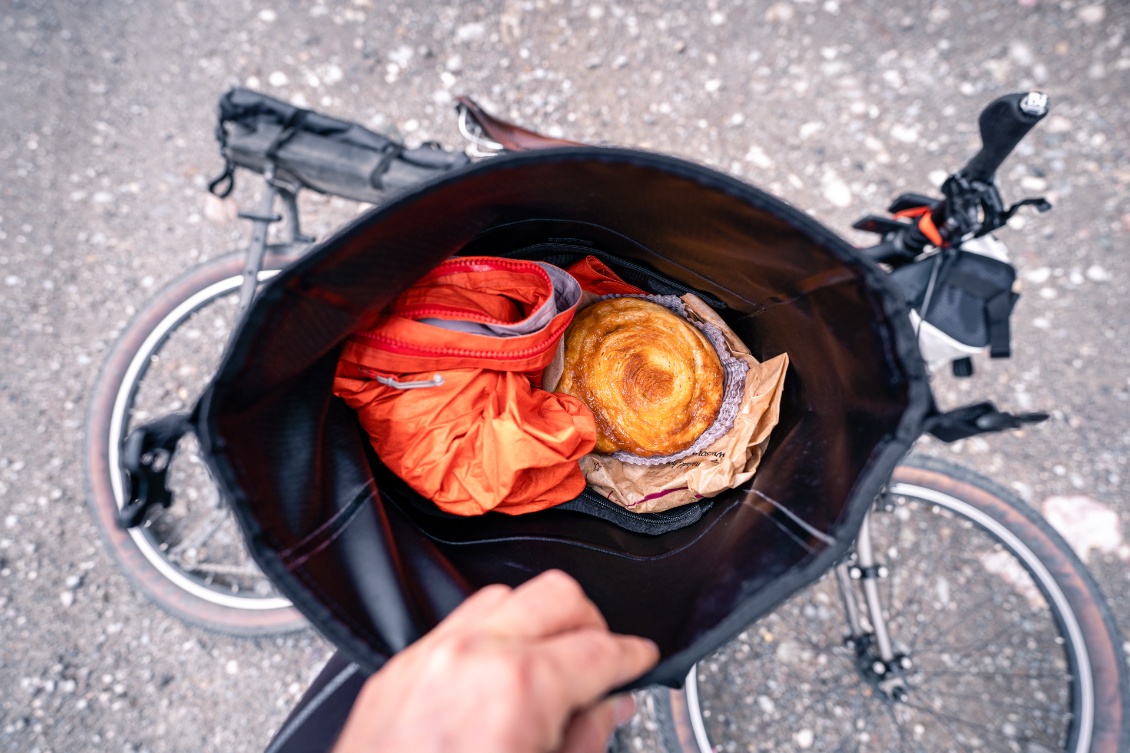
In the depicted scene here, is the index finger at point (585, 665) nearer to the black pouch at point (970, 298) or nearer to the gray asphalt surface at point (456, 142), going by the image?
the black pouch at point (970, 298)

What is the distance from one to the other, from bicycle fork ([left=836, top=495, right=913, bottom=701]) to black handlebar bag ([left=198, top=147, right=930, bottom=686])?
630 millimetres

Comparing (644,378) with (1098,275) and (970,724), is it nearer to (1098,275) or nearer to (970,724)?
(970,724)

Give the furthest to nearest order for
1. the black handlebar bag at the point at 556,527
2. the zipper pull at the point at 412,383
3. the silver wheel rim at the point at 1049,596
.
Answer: the silver wheel rim at the point at 1049,596 < the zipper pull at the point at 412,383 < the black handlebar bag at the point at 556,527

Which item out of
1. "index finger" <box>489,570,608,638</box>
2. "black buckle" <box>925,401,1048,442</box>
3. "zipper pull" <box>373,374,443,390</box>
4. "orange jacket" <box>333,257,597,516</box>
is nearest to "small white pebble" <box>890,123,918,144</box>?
"black buckle" <box>925,401,1048,442</box>

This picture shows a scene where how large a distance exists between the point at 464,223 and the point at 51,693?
1882 millimetres

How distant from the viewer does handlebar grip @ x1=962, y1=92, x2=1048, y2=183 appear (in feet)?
2.80

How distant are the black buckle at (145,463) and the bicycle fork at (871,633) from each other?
1410mm

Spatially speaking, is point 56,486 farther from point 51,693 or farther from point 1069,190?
point 1069,190

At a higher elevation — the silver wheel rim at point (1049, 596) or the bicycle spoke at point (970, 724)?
the silver wheel rim at point (1049, 596)

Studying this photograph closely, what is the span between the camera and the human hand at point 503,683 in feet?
1.23

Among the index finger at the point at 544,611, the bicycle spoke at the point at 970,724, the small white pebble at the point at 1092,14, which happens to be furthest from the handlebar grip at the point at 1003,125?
the small white pebble at the point at 1092,14

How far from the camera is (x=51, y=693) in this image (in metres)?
1.61

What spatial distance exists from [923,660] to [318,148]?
6.67ft

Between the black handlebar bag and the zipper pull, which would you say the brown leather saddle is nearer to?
the black handlebar bag
